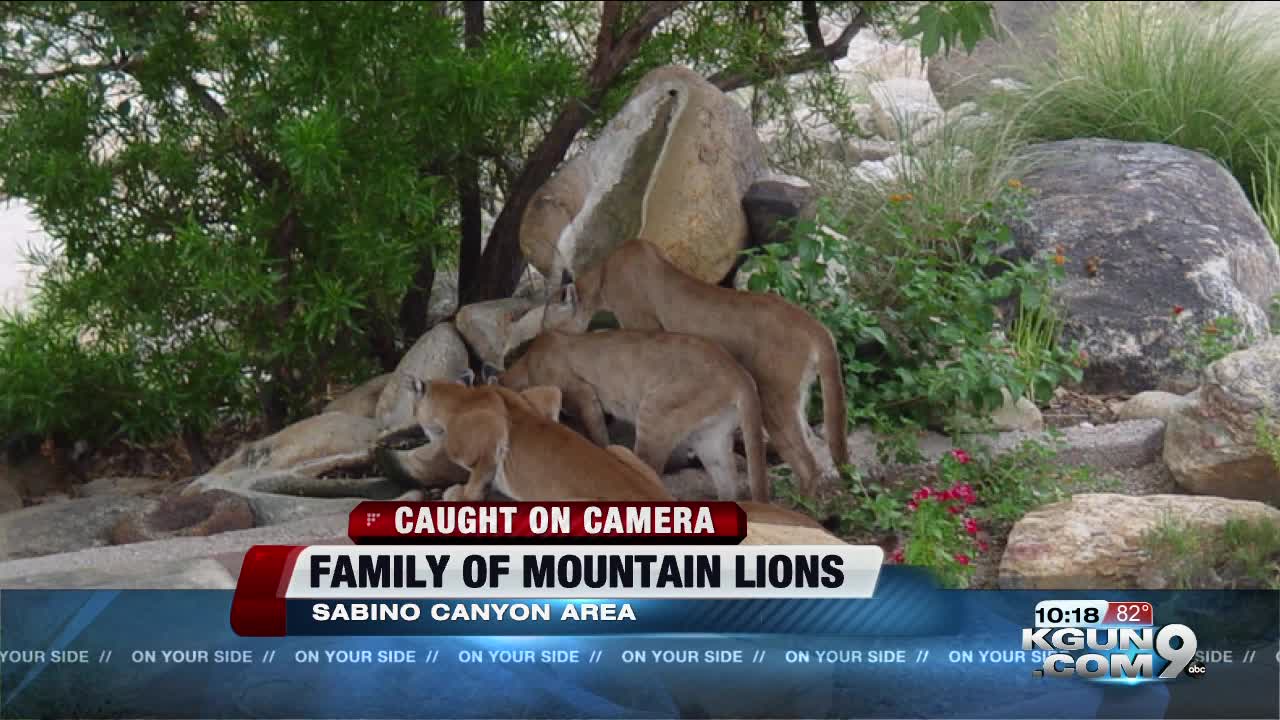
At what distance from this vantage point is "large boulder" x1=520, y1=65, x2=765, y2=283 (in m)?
6.96

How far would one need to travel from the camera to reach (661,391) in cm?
553

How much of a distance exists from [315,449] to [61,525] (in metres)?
1.05

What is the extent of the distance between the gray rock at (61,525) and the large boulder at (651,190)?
6.72 ft

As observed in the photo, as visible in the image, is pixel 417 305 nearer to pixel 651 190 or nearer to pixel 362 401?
pixel 362 401

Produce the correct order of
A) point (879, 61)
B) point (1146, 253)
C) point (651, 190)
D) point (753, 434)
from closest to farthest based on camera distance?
point (753, 434), point (651, 190), point (1146, 253), point (879, 61)

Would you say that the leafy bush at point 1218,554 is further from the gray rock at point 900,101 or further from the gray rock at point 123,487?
the gray rock at point 900,101

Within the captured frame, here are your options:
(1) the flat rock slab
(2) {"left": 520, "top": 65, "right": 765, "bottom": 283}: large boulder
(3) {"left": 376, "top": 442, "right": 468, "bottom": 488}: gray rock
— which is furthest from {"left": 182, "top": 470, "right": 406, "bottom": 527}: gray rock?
(2) {"left": 520, "top": 65, "right": 765, "bottom": 283}: large boulder

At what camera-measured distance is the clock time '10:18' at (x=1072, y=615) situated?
13.8 ft


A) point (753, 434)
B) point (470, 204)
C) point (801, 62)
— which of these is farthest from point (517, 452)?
point (801, 62)

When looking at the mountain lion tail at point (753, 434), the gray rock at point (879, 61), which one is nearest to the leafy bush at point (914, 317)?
the mountain lion tail at point (753, 434)

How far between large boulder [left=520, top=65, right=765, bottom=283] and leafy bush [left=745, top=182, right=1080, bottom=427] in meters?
0.31

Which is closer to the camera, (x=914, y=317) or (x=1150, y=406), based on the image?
(x=914, y=317)

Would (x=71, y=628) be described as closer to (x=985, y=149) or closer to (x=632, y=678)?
(x=632, y=678)

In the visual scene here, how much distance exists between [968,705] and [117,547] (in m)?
2.90
